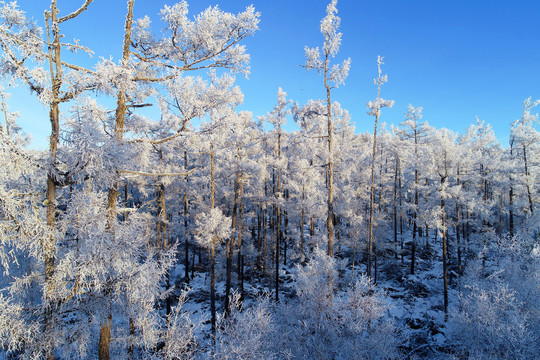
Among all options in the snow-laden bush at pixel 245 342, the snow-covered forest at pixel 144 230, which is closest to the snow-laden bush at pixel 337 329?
the snow-covered forest at pixel 144 230

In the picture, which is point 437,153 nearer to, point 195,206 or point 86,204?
point 86,204

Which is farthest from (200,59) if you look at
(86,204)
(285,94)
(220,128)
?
(285,94)

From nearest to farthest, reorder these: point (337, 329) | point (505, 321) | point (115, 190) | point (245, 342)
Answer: point (115, 190) → point (245, 342) → point (337, 329) → point (505, 321)

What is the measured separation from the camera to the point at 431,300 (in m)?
19.2

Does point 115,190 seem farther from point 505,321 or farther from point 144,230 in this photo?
point 505,321

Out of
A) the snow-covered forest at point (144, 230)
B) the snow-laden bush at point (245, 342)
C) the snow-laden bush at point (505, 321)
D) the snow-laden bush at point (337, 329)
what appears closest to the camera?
the snow-covered forest at point (144, 230)

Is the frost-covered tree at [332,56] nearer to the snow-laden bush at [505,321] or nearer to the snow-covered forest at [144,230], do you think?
the snow-covered forest at [144,230]

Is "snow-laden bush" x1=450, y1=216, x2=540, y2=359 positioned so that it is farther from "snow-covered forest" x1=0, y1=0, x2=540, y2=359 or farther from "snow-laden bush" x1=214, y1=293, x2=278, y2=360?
"snow-laden bush" x1=214, y1=293, x2=278, y2=360

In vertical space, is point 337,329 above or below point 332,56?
below

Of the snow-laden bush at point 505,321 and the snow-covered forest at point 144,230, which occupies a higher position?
the snow-covered forest at point 144,230

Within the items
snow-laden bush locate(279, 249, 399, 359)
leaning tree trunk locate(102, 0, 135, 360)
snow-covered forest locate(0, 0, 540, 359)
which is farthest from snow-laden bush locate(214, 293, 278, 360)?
leaning tree trunk locate(102, 0, 135, 360)

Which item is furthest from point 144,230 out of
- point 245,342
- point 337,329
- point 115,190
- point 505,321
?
point 505,321

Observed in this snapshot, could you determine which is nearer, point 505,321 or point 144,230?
point 144,230

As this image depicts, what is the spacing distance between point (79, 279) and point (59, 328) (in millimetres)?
1013
